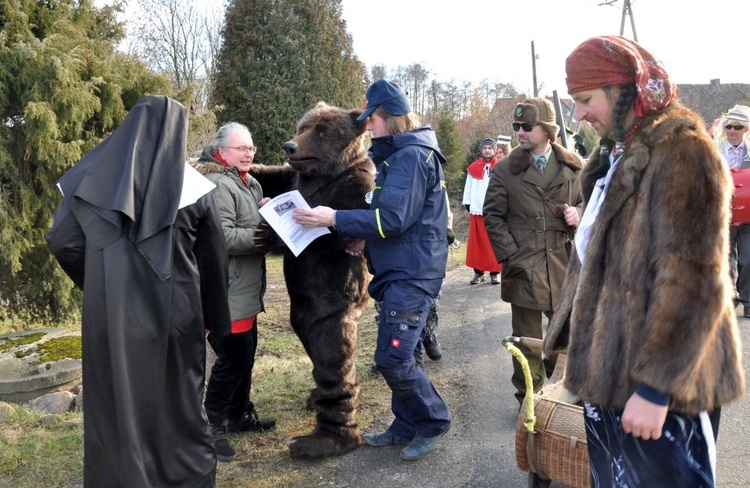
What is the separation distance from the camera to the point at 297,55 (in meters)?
16.4

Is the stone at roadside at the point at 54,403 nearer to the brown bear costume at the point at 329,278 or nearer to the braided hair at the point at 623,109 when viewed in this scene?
the brown bear costume at the point at 329,278

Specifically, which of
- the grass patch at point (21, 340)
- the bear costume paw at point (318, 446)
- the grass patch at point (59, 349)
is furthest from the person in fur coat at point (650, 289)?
the grass patch at point (21, 340)

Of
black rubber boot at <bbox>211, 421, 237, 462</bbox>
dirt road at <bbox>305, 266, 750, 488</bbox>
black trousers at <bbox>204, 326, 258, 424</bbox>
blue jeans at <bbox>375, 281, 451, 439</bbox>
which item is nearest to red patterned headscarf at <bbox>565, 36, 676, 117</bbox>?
blue jeans at <bbox>375, 281, 451, 439</bbox>

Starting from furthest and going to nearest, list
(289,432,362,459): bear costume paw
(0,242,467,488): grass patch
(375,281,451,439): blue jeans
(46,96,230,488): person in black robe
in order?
(289,432,362,459): bear costume paw → (0,242,467,488): grass patch → (375,281,451,439): blue jeans → (46,96,230,488): person in black robe

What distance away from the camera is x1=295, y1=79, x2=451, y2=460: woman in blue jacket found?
3.32 m

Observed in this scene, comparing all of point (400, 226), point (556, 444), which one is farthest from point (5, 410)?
point (556, 444)

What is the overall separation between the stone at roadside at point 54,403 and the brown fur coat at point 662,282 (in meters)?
4.09

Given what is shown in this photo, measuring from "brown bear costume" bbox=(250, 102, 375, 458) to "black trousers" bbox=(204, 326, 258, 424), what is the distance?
0.36 m

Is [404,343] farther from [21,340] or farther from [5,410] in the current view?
[21,340]

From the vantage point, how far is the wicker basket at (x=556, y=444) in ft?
9.10

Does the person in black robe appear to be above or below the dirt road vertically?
above

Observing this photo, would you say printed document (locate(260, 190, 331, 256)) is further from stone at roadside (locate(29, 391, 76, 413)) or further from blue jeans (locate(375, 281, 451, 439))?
stone at roadside (locate(29, 391, 76, 413))

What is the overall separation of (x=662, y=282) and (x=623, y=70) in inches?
27.5

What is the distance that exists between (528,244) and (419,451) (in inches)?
62.9
